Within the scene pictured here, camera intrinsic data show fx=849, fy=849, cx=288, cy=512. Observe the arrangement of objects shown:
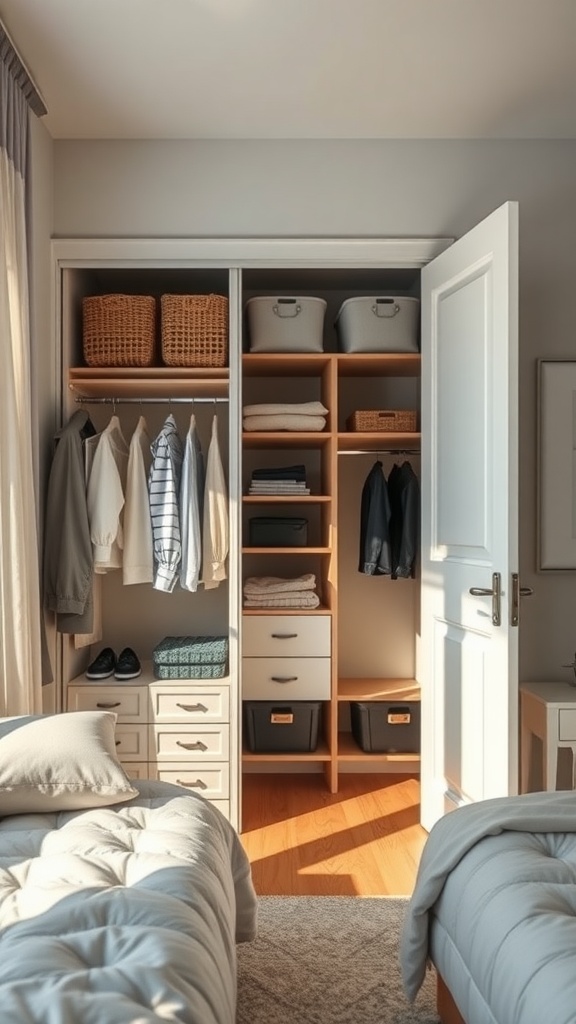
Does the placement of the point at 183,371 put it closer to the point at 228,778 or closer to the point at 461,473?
the point at 461,473

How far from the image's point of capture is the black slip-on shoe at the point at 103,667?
342 centimetres

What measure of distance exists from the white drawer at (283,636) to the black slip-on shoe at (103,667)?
1.80 feet

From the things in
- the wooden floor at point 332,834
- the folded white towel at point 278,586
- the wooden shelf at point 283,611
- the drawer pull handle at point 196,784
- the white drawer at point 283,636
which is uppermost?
the folded white towel at point 278,586

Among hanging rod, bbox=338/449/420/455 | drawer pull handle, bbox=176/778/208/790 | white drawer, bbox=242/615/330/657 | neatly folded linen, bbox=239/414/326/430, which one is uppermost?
neatly folded linen, bbox=239/414/326/430

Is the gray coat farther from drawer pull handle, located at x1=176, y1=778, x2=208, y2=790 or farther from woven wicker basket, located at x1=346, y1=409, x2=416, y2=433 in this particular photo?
woven wicker basket, located at x1=346, y1=409, x2=416, y2=433

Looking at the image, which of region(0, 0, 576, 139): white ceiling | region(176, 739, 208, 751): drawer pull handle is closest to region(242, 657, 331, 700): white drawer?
region(176, 739, 208, 751): drawer pull handle

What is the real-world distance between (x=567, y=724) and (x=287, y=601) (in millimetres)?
1236

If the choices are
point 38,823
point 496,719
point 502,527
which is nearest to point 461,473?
point 502,527

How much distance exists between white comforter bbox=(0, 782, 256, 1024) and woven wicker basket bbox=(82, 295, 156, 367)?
1.86 m

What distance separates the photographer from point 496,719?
264 cm

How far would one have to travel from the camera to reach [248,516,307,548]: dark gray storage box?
3.71 meters

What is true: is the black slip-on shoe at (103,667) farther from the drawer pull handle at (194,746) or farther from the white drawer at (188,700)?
the drawer pull handle at (194,746)

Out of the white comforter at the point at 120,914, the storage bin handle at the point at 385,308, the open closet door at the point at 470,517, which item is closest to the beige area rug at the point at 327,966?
the white comforter at the point at 120,914

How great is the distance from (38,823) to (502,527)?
1545 mm
